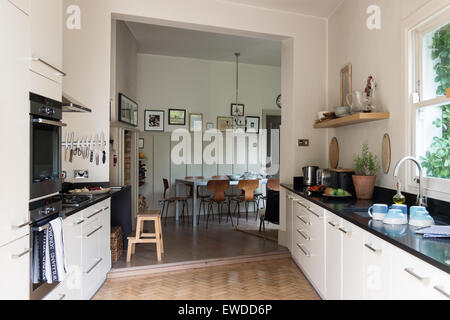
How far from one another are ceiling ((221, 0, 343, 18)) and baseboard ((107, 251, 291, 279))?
3164 millimetres

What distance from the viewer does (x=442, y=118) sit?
2246 mm

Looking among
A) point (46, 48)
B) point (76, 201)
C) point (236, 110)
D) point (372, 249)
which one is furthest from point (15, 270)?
point (236, 110)

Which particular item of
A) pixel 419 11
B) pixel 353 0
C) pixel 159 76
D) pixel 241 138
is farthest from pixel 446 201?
pixel 159 76

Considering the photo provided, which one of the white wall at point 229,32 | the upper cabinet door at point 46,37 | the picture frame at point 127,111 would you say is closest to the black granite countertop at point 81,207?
the white wall at point 229,32

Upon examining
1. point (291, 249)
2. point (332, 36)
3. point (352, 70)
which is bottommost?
point (291, 249)

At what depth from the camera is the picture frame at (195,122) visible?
654cm

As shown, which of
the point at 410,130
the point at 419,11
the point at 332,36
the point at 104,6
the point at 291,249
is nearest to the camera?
the point at 419,11

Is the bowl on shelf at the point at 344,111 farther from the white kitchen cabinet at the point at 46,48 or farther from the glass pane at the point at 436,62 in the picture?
the white kitchen cabinet at the point at 46,48

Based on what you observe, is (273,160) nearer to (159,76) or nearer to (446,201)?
(159,76)

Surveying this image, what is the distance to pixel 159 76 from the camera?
636 cm

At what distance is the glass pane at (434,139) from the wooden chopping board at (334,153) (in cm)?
149

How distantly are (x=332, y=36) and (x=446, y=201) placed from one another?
9.02 feet

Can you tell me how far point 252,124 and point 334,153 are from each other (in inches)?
127

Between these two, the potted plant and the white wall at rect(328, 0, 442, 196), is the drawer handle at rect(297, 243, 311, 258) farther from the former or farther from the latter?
the white wall at rect(328, 0, 442, 196)
